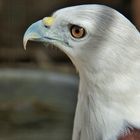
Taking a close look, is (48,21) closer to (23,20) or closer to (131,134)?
(131,134)

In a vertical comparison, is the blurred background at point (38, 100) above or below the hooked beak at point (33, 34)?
below

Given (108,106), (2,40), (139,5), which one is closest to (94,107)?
(108,106)

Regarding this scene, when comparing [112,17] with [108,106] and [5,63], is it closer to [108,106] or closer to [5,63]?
[108,106]

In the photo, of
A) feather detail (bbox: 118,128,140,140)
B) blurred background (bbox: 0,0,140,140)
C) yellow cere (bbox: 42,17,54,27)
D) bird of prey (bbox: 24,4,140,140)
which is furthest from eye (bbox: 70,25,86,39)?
blurred background (bbox: 0,0,140,140)

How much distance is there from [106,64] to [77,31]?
0.20 meters

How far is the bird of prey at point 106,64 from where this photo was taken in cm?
294

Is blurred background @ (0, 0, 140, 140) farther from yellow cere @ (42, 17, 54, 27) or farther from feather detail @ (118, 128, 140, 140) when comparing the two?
feather detail @ (118, 128, 140, 140)

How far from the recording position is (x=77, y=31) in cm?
299

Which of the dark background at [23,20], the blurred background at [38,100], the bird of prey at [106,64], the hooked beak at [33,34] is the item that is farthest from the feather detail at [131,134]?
the dark background at [23,20]

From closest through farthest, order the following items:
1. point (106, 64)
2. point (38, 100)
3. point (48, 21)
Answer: point (106, 64) < point (48, 21) < point (38, 100)

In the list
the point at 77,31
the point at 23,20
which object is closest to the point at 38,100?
the point at 23,20

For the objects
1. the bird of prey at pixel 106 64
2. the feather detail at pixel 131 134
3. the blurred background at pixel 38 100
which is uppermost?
the bird of prey at pixel 106 64

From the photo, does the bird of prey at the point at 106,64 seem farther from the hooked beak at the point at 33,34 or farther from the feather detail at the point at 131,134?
the hooked beak at the point at 33,34

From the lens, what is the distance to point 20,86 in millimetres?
6535
